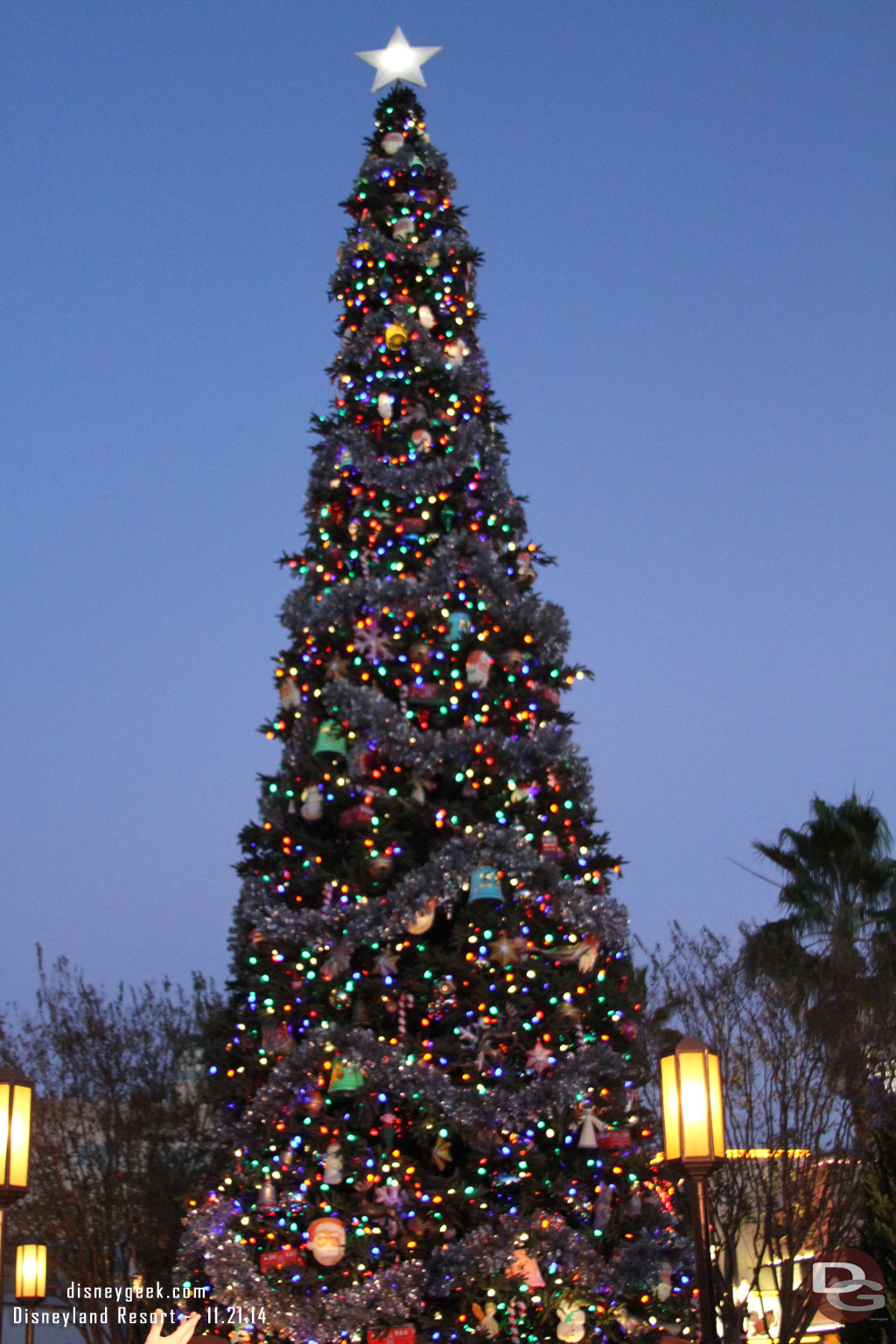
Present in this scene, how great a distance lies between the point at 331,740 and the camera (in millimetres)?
9891

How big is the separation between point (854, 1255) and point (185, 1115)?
8.50 meters

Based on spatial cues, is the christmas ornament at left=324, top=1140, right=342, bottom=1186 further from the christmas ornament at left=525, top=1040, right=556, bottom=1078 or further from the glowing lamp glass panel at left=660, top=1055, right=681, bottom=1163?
the glowing lamp glass panel at left=660, top=1055, right=681, bottom=1163

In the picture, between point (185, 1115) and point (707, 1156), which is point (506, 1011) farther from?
point (185, 1115)

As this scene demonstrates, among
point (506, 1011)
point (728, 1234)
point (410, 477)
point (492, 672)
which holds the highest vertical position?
point (410, 477)

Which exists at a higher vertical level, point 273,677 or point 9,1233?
point 273,677

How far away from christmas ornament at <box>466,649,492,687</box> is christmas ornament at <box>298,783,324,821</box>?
142cm

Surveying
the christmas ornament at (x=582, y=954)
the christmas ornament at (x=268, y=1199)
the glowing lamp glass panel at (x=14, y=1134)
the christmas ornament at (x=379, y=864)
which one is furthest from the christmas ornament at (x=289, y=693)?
the glowing lamp glass panel at (x=14, y=1134)

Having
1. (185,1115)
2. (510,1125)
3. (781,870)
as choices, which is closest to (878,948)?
(781,870)

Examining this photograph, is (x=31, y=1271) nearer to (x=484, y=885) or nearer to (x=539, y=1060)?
(x=539, y=1060)

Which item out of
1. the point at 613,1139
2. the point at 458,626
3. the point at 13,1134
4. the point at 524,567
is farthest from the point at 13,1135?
the point at 524,567

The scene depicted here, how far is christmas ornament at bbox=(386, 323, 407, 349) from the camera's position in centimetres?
1098

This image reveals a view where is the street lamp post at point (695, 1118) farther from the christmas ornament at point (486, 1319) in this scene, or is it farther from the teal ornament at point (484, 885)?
the teal ornament at point (484, 885)

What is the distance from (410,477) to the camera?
10.5m

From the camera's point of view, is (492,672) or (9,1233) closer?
(492,672)
